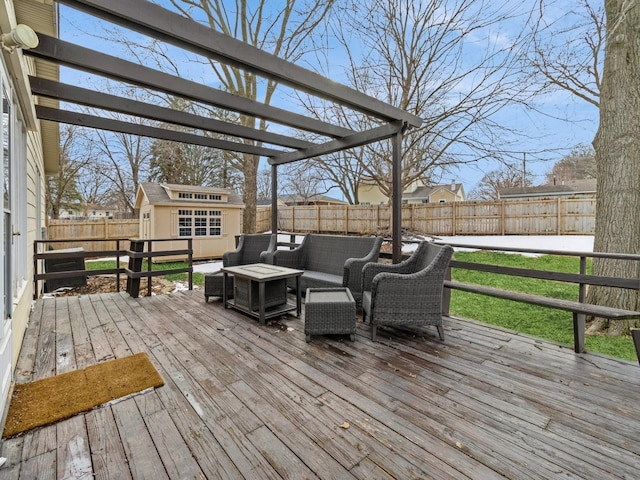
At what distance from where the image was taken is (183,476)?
1.46 meters

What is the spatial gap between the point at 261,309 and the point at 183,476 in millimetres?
2163

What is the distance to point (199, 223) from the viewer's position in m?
11.4

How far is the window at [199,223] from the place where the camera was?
11039 mm

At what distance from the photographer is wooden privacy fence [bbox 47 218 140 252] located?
1188 cm

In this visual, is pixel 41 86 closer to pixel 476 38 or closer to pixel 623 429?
pixel 623 429

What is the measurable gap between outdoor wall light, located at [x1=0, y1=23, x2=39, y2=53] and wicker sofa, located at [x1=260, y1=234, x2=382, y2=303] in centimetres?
326

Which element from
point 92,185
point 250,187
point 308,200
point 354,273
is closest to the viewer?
point 354,273

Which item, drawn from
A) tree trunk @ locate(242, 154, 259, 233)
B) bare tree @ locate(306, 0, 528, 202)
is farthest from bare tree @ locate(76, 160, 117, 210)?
bare tree @ locate(306, 0, 528, 202)

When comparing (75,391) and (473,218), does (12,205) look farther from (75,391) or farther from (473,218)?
(473,218)

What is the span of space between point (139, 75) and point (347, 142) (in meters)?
2.81

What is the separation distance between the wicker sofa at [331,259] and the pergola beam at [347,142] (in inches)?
54.7

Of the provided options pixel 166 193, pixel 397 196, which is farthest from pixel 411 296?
pixel 166 193

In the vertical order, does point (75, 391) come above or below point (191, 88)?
below

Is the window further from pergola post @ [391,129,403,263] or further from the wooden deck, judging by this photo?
pergola post @ [391,129,403,263]
